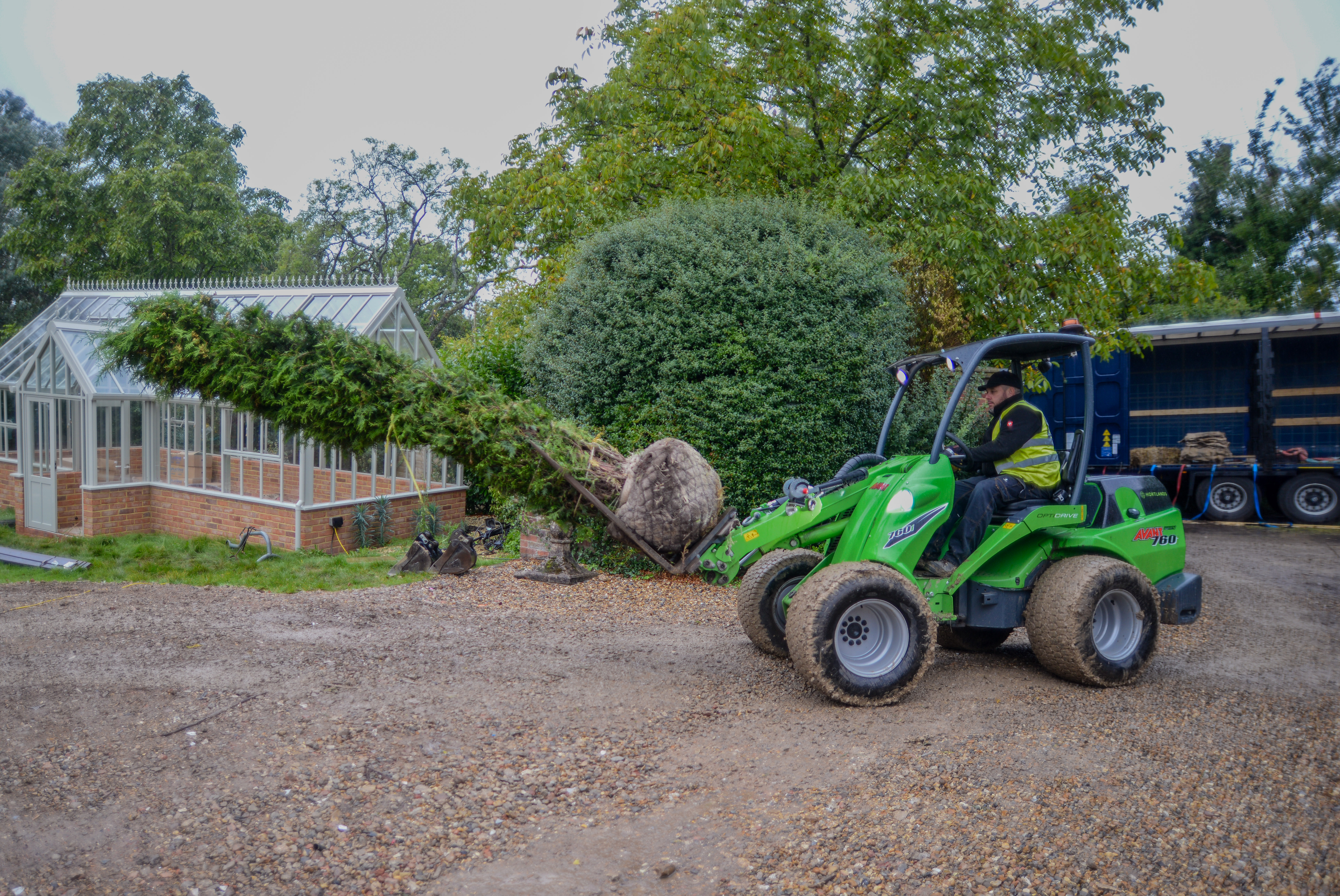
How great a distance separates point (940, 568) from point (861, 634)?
882mm

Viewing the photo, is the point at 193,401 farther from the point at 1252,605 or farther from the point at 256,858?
the point at 1252,605

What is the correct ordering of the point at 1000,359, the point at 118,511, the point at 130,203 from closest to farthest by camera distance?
the point at 1000,359 → the point at 118,511 → the point at 130,203

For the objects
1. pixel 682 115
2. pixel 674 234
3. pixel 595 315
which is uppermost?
pixel 682 115

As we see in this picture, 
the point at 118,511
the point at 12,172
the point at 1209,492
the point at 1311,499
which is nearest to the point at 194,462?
the point at 118,511

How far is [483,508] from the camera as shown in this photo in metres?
18.3

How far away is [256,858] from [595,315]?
8.02m

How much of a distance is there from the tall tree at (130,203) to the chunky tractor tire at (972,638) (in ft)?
79.0

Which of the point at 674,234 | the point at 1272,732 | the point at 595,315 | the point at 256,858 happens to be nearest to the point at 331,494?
the point at 595,315

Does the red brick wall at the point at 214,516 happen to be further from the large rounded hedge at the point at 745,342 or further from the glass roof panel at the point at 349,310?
the large rounded hedge at the point at 745,342

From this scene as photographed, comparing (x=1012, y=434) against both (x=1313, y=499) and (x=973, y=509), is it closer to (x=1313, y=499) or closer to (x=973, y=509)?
(x=973, y=509)

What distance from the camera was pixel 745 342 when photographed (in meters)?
10.6

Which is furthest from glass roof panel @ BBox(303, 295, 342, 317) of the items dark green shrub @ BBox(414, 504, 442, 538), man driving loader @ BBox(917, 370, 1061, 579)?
man driving loader @ BBox(917, 370, 1061, 579)

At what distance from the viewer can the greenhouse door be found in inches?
667

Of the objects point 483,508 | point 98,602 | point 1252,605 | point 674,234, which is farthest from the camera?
point 483,508
